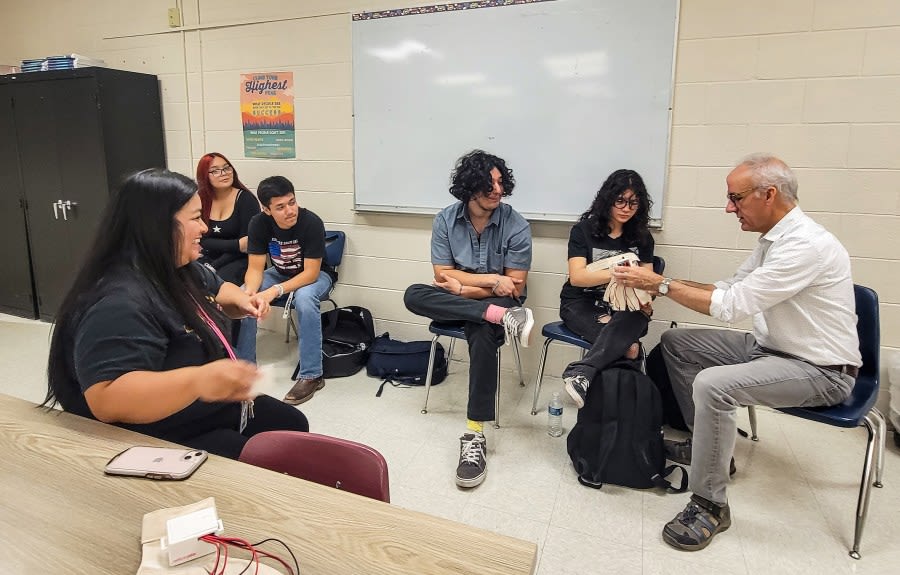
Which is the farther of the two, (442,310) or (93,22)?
(93,22)

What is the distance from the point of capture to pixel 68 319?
1.22 metres

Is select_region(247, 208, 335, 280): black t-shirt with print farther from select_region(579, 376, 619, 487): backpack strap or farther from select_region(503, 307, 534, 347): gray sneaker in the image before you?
select_region(579, 376, 619, 487): backpack strap

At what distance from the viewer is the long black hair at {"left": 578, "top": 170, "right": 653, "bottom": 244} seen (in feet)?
8.36

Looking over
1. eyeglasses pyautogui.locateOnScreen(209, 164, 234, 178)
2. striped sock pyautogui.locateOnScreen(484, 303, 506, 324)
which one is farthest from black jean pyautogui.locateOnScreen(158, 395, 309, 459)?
eyeglasses pyautogui.locateOnScreen(209, 164, 234, 178)

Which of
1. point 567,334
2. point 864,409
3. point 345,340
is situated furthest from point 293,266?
point 864,409

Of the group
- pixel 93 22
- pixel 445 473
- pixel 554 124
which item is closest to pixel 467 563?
pixel 445 473

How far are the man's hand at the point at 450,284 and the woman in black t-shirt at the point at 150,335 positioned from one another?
1310 millimetres

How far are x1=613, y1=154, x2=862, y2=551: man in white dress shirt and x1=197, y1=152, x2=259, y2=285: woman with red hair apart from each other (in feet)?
8.85

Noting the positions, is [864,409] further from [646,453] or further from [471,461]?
[471,461]

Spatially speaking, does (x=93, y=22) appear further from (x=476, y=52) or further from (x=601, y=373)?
(x=601, y=373)

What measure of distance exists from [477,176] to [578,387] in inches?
43.8

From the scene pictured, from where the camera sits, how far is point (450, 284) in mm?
2662

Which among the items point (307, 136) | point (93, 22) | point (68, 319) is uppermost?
point (93, 22)

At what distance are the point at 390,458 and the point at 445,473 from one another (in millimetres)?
264
